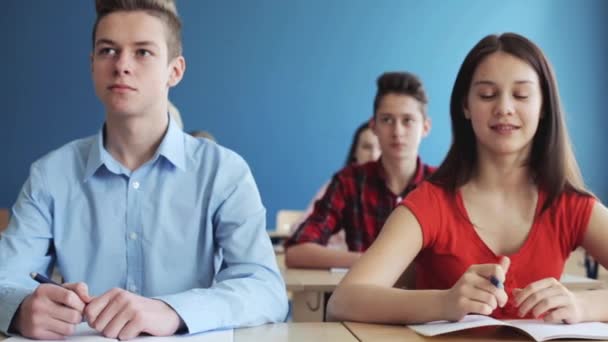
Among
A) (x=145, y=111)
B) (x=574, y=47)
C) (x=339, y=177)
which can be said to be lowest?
(x=339, y=177)

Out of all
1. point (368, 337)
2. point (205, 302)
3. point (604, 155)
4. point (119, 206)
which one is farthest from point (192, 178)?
point (604, 155)

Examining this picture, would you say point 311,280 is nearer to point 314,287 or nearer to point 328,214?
point 314,287

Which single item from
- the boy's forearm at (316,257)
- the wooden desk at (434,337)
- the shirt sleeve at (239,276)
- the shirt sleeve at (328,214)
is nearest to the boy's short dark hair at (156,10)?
the shirt sleeve at (239,276)

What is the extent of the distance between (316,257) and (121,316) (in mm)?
1434

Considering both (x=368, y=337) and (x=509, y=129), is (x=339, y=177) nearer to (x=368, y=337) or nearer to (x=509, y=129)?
(x=509, y=129)

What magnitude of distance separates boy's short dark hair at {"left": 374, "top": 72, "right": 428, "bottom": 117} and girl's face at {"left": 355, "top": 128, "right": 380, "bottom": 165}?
134 centimetres

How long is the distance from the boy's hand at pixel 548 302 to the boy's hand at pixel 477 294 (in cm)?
4

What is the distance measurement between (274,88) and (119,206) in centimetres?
394

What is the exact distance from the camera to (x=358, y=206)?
2.79 m

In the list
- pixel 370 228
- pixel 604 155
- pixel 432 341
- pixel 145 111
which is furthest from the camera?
pixel 604 155

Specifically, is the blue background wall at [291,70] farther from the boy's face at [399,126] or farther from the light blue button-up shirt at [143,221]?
the light blue button-up shirt at [143,221]

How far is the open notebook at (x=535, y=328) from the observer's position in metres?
1.13

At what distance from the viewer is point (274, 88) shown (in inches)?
210

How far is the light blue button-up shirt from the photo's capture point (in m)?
1.44
